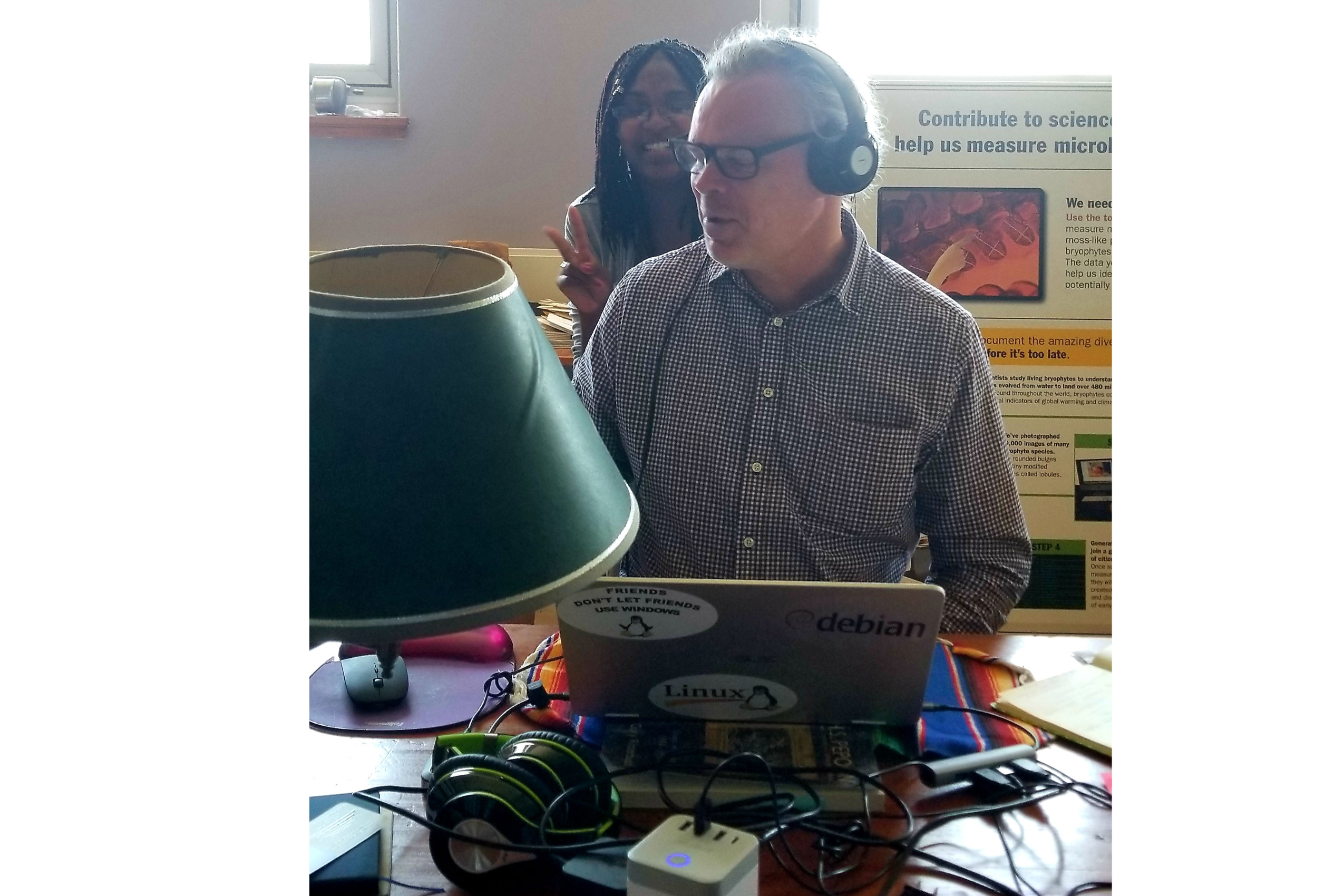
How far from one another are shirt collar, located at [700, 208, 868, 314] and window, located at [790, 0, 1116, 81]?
1.40 m

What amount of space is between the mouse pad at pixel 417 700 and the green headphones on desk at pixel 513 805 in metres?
0.16

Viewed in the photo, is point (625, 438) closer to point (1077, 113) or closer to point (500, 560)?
point (500, 560)

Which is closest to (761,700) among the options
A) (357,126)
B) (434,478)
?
(434,478)

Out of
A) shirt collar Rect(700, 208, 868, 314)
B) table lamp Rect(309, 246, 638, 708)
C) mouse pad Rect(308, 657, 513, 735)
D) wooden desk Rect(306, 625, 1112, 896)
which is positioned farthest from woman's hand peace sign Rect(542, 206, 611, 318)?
table lamp Rect(309, 246, 638, 708)

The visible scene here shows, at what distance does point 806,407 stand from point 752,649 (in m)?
0.74

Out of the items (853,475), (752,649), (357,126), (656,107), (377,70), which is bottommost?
(752,649)

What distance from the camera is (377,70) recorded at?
2992mm

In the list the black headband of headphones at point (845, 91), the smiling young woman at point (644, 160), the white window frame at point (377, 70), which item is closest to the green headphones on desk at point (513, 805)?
the black headband of headphones at point (845, 91)

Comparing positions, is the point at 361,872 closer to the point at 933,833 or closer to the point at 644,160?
the point at 933,833

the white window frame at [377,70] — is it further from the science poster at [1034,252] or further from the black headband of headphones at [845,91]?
the black headband of headphones at [845,91]
